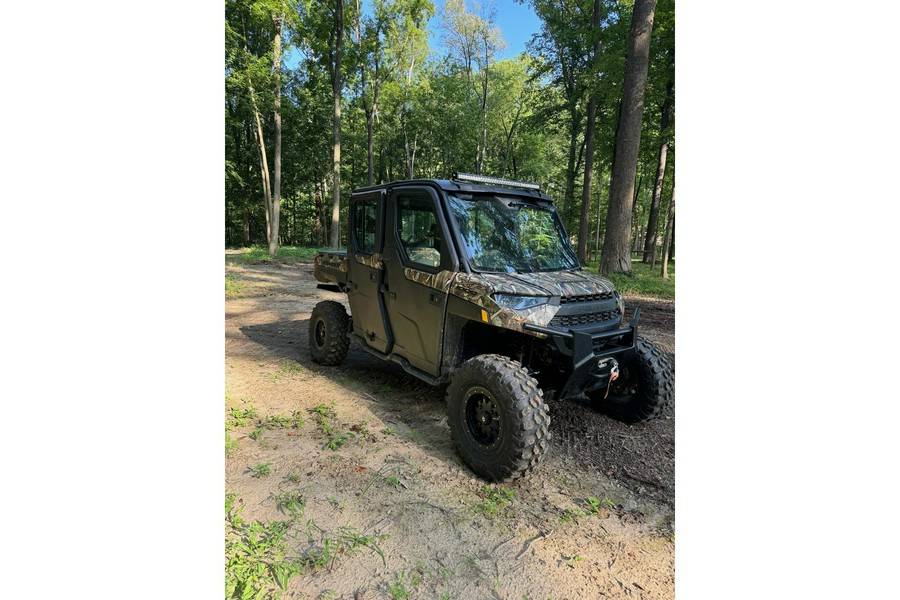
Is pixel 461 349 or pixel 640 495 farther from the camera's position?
pixel 461 349

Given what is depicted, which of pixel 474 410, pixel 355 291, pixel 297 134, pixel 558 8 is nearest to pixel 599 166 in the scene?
pixel 558 8

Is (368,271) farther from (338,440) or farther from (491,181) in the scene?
(338,440)

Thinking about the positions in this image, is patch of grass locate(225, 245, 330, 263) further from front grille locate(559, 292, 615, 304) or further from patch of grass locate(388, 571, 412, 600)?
patch of grass locate(388, 571, 412, 600)

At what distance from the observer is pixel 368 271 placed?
130 inches

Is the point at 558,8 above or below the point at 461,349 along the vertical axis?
above

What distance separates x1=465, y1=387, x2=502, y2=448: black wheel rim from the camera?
225cm

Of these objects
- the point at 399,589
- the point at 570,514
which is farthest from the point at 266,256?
the point at 399,589

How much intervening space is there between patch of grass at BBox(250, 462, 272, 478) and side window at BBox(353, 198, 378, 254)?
1655mm

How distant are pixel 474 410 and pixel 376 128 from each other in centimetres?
1931

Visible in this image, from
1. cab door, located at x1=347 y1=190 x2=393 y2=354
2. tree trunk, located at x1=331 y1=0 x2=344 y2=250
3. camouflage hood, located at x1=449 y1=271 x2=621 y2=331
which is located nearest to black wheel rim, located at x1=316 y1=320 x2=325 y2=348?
cab door, located at x1=347 y1=190 x2=393 y2=354

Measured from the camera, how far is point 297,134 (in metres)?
17.3

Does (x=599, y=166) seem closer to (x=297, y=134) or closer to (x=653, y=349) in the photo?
(x=297, y=134)
